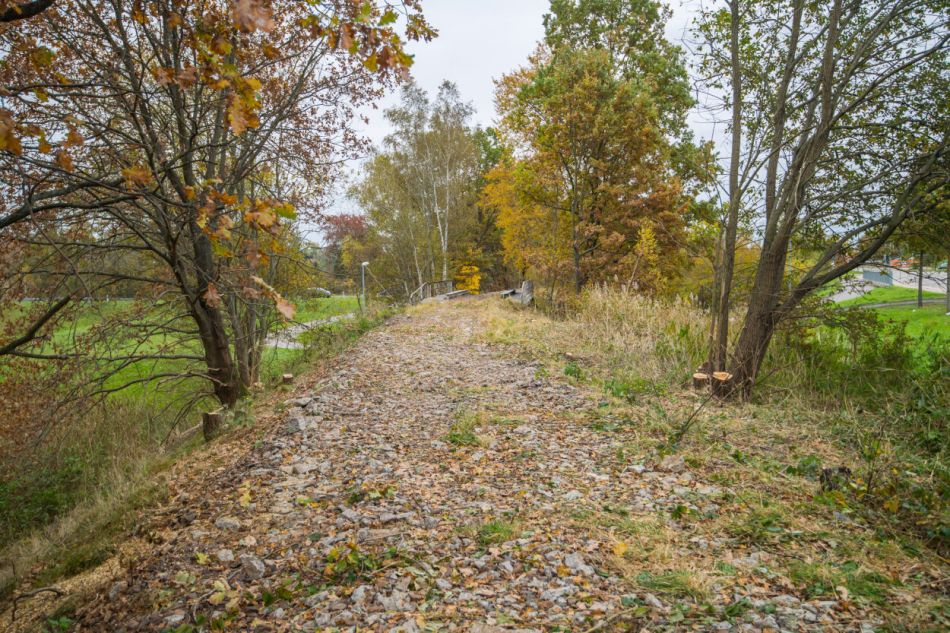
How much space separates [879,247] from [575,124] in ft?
30.1

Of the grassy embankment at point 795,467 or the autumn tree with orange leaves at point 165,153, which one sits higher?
the autumn tree with orange leaves at point 165,153

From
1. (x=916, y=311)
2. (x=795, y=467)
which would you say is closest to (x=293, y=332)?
(x=795, y=467)

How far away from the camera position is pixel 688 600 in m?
2.48

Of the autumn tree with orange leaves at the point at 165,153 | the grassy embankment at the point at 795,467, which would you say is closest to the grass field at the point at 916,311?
the grassy embankment at the point at 795,467

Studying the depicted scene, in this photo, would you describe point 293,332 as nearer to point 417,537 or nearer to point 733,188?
point 417,537

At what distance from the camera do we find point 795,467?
12.9 feet

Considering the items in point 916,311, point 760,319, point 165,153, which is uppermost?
point 165,153

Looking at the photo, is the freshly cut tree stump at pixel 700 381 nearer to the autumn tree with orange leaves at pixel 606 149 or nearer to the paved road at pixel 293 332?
the paved road at pixel 293 332

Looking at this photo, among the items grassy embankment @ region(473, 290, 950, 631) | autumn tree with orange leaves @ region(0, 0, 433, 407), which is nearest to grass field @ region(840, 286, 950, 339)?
grassy embankment @ region(473, 290, 950, 631)

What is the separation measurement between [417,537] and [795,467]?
9.72 feet

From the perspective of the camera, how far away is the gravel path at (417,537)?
2.48 meters

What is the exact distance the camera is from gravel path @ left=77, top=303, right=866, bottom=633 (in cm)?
248

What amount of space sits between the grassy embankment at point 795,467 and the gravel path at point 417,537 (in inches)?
5.4

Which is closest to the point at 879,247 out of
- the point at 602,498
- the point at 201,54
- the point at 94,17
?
the point at 602,498
